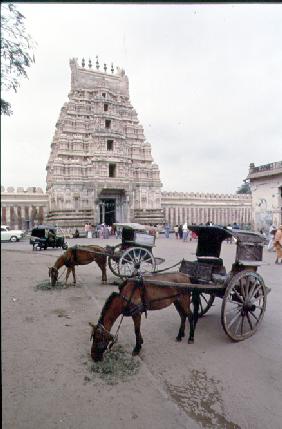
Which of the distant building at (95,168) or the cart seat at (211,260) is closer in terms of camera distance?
the cart seat at (211,260)

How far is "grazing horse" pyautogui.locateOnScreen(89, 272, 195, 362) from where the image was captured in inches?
163

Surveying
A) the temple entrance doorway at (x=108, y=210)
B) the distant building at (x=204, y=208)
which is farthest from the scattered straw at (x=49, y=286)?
the distant building at (x=204, y=208)

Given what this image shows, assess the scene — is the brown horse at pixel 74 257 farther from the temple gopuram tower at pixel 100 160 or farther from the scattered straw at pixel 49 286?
the temple gopuram tower at pixel 100 160

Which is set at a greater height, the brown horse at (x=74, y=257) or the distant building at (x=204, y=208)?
the distant building at (x=204, y=208)

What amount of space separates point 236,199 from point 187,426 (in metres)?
44.2

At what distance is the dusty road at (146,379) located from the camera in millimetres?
3178

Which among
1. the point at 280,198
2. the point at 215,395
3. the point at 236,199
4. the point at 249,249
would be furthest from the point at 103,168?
the point at 215,395

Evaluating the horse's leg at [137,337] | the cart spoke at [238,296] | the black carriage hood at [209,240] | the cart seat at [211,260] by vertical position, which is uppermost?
the black carriage hood at [209,240]

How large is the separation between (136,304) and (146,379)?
3.13 ft

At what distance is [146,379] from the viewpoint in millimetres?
3854

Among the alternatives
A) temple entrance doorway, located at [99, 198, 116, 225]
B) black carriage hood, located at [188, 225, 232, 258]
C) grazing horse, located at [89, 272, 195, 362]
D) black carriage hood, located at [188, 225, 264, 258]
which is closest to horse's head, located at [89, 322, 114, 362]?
grazing horse, located at [89, 272, 195, 362]

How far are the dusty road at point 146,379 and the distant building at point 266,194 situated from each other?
615 inches

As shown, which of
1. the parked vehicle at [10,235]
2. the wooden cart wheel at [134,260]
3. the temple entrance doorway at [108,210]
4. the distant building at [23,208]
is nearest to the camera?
the wooden cart wheel at [134,260]

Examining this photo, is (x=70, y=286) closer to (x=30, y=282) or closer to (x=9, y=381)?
(x=30, y=282)
